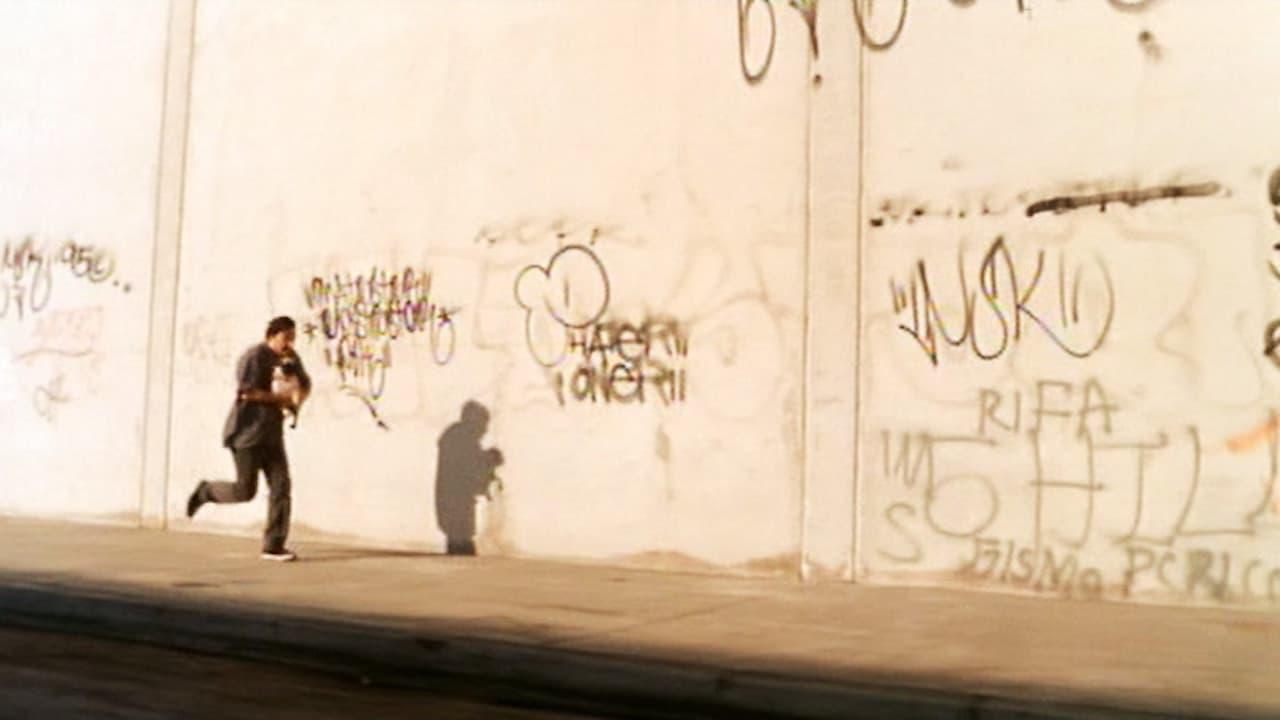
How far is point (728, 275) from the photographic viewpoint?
392 inches

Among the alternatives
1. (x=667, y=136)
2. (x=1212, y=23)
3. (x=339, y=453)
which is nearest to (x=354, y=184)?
(x=339, y=453)

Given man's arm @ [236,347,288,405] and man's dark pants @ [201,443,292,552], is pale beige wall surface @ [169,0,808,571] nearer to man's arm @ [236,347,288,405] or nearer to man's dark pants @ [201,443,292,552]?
man's dark pants @ [201,443,292,552]

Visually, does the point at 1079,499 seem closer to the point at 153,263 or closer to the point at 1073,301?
the point at 1073,301

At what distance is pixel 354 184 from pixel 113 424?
137 inches

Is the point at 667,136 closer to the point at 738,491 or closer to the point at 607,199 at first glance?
the point at 607,199

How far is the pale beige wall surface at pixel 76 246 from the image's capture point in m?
13.1

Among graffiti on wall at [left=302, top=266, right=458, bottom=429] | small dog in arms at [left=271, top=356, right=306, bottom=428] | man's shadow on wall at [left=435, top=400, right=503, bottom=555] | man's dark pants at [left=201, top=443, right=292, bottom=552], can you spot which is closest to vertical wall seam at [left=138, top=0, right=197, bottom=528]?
graffiti on wall at [left=302, top=266, right=458, bottom=429]

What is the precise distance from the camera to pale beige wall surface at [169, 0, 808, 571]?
9898 millimetres

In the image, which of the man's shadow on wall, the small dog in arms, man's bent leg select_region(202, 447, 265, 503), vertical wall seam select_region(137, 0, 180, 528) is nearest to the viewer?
man's bent leg select_region(202, 447, 265, 503)

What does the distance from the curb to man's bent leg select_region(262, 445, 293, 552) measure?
68.1 inches

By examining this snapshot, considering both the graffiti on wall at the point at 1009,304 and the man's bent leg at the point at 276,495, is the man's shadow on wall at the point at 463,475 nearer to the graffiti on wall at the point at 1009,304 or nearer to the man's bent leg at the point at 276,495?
the man's bent leg at the point at 276,495

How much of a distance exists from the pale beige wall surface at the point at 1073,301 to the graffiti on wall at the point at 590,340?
154cm

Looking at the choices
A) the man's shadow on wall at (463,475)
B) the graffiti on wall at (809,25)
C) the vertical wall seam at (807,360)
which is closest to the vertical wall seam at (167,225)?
the man's shadow on wall at (463,475)

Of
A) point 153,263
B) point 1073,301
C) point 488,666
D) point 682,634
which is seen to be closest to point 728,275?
point 1073,301
